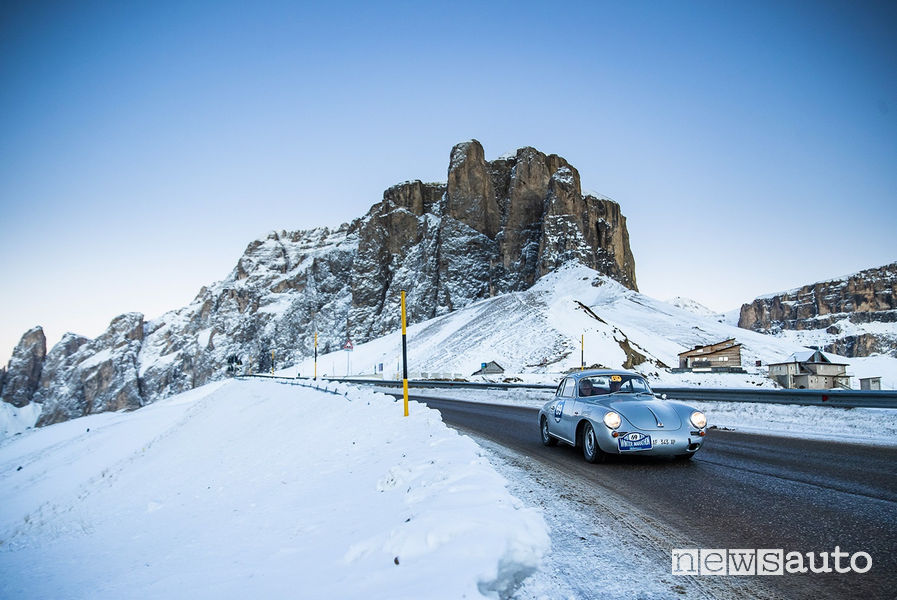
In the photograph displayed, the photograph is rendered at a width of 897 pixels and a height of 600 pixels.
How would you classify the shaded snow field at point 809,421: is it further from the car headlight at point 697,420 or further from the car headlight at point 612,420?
the car headlight at point 612,420

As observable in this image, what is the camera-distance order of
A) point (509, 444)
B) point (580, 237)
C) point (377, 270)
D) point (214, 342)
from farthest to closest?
point (214, 342) < point (377, 270) < point (580, 237) < point (509, 444)

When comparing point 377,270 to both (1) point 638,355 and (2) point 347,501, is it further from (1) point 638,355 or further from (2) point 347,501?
(2) point 347,501

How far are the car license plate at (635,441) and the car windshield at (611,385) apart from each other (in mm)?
1469

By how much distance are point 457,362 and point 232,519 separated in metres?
51.2

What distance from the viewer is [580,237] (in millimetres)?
113250

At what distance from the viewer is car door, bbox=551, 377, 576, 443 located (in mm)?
8336

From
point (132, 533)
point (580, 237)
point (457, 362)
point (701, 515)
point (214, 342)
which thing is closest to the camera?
point (701, 515)

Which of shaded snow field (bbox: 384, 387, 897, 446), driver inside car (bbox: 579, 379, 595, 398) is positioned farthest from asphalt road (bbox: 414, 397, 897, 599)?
shaded snow field (bbox: 384, 387, 897, 446)

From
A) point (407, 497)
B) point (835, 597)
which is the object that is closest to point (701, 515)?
point (835, 597)

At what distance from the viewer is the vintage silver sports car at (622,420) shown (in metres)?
6.77

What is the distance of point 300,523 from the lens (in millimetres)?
5090

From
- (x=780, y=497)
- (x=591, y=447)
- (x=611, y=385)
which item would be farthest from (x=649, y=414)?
(x=780, y=497)

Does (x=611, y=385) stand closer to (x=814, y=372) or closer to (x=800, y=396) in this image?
(x=800, y=396)

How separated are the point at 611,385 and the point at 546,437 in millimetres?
1919
